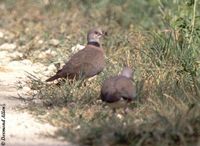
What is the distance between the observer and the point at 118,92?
25.2 feet

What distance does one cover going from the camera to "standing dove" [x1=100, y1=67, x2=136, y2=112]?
25.1 feet

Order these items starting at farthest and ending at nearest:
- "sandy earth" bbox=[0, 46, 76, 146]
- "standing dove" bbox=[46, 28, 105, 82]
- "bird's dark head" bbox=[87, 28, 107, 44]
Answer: "bird's dark head" bbox=[87, 28, 107, 44]
"standing dove" bbox=[46, 28, 105, 82]
"sandy earth" bbox=[0, 46, 76, 146]

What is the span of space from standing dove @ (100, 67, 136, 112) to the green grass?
0.12m

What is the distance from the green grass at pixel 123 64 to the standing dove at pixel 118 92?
12cm

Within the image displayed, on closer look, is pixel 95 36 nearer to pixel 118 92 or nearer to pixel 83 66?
pixel 83 66

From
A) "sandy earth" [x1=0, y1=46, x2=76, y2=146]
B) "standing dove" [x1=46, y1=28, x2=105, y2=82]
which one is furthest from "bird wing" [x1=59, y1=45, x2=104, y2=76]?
"sandy earth" [x1=0, y1=46, x2=76, y2=146]

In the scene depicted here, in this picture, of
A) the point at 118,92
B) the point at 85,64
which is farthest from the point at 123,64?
the point at 118,92

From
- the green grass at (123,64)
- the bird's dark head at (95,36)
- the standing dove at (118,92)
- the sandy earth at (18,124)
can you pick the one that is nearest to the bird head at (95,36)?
the bird's dark head at (95,36)

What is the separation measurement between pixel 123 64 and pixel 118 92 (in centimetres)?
237

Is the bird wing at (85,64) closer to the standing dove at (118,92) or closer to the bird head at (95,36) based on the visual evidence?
the bird head at (95,36)

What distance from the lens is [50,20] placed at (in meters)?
14.8

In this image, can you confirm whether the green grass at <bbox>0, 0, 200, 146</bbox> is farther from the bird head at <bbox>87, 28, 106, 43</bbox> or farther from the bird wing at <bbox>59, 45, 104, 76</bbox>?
the bird head at <bbox>87, 28, 106, 43</bbox>

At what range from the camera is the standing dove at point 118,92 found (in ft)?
25.1

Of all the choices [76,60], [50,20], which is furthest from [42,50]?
[76,60]
